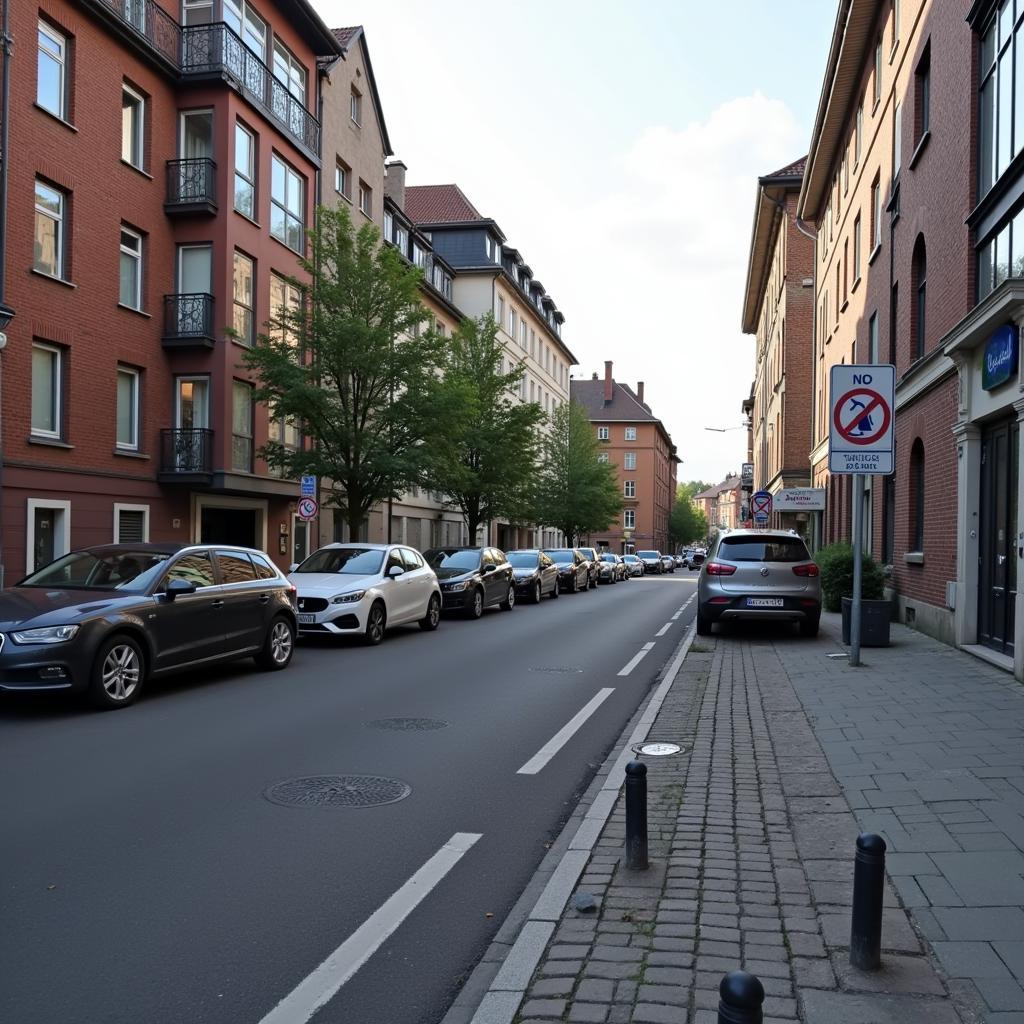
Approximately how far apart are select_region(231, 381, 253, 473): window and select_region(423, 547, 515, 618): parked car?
16.3 ft

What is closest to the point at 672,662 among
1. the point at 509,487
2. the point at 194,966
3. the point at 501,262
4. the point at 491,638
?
the point at 491,638

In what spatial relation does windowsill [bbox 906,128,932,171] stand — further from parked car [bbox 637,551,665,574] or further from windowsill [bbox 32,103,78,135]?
parked car [bbox 637,551,665,574]

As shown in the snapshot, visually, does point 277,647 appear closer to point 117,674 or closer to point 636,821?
point 117,674

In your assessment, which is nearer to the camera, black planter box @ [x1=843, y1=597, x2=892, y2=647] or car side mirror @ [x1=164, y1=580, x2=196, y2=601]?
car side mirror @ [x1=164, y1=580, x2=196, y2=601]

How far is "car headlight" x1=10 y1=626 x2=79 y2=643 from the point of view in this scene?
8492mm

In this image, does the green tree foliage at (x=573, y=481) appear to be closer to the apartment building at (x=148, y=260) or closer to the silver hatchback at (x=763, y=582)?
the apartment building at (x=148, y=260)

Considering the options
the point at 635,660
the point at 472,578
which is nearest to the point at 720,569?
the point at 635,660

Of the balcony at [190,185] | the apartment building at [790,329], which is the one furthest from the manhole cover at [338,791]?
the apartment building at [790,329]

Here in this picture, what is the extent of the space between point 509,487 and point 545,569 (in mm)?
7872

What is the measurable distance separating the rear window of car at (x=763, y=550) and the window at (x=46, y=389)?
39.9 ft

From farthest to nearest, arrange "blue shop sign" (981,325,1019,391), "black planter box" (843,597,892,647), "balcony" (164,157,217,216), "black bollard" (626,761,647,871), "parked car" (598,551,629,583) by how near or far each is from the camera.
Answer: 1. "parked car" (598,551,629,583)
2. "balcony" (164,157,217,216)
3. "black planter box" (843,597,892,647)
4. "blue shop sign" (981,325,1019,391)
5. "black bollard" (626,761,647,871)

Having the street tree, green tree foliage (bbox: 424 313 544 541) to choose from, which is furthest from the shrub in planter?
green tree foliage (bbox: 424 313 544 541)

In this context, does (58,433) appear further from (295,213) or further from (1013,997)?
(1013,997)

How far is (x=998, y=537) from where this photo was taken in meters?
11.7
